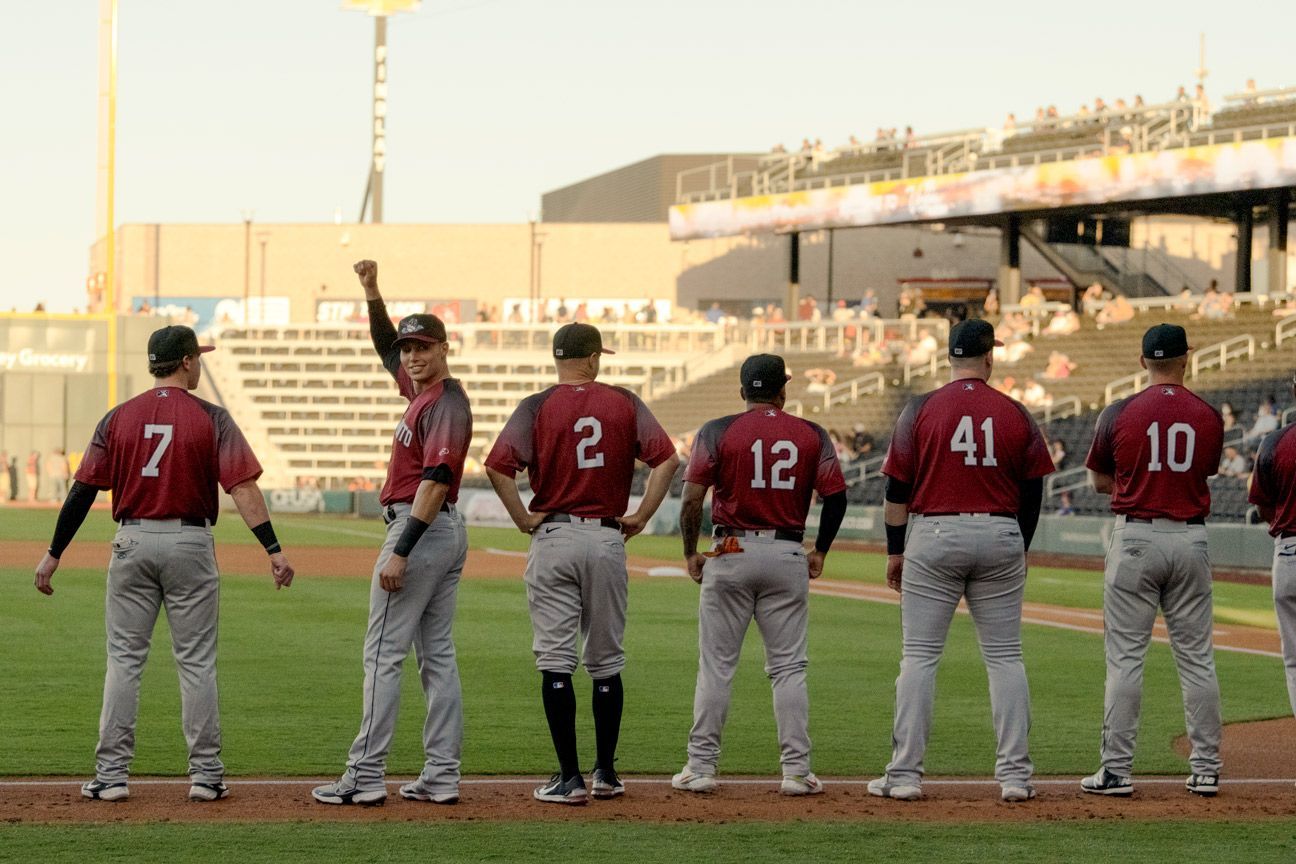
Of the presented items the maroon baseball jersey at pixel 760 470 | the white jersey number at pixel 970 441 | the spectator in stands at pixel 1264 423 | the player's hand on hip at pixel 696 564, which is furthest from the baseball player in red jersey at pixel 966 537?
the spectator in stands at pixel 1264 423

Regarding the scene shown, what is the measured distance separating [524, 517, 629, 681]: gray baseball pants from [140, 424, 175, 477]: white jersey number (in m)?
1.57

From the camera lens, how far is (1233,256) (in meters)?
53.5

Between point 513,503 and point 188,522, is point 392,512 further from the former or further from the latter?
point 188,522

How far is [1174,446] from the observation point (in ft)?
26.7

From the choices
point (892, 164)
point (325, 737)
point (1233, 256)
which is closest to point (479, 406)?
point (892, 164)

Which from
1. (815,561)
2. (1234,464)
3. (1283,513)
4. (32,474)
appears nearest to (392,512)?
(815,561)

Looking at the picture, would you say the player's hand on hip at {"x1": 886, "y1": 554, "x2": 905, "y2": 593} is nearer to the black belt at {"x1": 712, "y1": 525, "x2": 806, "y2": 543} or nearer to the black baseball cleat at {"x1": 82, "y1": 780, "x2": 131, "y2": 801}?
the black belt at {"x1": 712, "y1": 525, "x2": 806, "y2": 543}

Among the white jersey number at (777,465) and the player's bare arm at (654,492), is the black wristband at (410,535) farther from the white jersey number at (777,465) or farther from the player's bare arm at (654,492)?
the white jersey number at (777,465)

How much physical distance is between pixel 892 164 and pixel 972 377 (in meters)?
37.9

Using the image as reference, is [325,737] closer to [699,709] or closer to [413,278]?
[699,709]

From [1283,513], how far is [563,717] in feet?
11.2

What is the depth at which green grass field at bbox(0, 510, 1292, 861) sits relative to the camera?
22.9 ft

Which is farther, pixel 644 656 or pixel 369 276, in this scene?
pixel 644 656

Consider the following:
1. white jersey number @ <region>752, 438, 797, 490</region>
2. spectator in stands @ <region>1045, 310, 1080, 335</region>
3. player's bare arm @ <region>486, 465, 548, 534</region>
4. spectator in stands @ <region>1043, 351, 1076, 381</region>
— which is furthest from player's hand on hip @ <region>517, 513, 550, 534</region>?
spectator in stands @ <region>1045, 310, 1080, 335</region>
